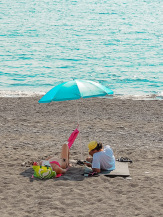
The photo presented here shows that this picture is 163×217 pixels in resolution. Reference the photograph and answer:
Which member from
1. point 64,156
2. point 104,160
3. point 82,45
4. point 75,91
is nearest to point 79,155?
point 64,156

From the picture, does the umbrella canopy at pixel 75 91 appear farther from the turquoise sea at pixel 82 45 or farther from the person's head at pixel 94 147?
the turquoise sea at pixel 82 45

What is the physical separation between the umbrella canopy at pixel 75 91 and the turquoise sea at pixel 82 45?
11481mm

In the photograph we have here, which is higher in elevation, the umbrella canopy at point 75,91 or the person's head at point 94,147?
the umbrella canopy at point 75,91

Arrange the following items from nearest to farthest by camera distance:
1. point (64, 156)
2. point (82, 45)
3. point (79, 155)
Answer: point (64, 156) < point (79, 155) < point (82, 45)

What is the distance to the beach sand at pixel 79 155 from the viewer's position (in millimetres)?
6867

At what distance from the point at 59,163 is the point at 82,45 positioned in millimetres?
30951

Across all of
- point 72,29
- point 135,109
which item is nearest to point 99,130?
point 135,109

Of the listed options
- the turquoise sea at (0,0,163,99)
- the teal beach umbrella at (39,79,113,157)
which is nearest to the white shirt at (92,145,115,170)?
the teal beach umbrella at (39,79,113,157)

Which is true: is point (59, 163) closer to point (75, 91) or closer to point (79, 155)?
point (75, 91)

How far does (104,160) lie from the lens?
27.5ft

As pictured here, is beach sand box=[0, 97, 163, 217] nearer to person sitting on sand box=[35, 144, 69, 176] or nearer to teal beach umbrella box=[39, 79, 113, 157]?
person sitting on sand box=[35, 144, 69, 176]

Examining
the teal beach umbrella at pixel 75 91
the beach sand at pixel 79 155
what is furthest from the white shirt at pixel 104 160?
the teal beach umbrella at pixel 75 91

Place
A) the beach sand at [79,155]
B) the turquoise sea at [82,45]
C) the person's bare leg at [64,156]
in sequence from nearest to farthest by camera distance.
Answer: the beach sand at [79,155], the person's bare leg at [64,156], the turquoise sea at [82,45]

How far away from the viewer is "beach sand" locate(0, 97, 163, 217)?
6867mm
